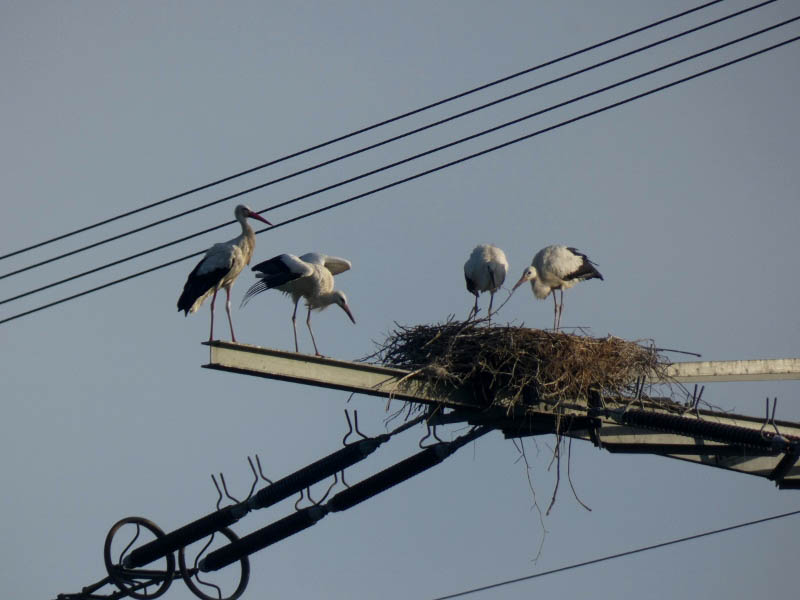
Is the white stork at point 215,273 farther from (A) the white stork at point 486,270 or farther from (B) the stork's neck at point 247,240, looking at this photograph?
(A) the white stork at point 486,270

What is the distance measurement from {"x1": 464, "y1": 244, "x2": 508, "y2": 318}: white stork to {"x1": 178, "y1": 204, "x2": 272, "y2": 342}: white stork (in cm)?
338

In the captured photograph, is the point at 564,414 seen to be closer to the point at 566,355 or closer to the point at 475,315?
the point at 566,355

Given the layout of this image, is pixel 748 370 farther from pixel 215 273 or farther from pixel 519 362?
pixel 215 273

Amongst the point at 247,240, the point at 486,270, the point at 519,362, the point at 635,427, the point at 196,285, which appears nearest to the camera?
the point at 635,427

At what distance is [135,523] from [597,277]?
9.23m

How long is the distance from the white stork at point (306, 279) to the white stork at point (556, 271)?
257 centimetres

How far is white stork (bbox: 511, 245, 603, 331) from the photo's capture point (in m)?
17.0

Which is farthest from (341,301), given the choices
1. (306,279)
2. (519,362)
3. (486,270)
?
(519,362)

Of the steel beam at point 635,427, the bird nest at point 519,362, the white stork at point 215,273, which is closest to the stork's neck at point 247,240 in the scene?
the white stork at point 215,273

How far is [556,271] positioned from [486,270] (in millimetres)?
1151

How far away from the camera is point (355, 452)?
8.75 metres

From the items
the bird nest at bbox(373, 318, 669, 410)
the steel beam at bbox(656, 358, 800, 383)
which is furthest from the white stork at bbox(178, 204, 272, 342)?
the steel beam at bbox(656, 358, 800, 383)

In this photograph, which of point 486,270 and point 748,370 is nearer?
point 748,370

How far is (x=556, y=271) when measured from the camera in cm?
1697
